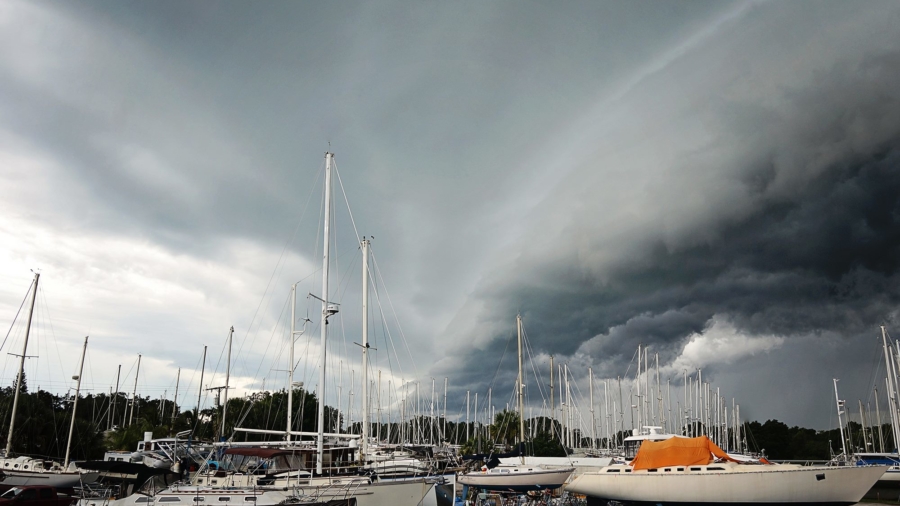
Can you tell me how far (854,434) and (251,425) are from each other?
105151mm

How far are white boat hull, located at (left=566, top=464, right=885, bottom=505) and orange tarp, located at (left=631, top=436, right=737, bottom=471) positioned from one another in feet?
1.61

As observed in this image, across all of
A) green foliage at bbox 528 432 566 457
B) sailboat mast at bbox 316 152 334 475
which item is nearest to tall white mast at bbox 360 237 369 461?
sailboat mast at bbox 316 152 334 475

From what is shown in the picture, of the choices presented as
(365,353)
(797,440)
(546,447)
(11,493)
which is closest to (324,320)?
(365,353)

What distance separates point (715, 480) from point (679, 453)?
186 cm

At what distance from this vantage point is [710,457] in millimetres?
23703

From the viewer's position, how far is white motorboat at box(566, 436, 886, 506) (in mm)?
21703

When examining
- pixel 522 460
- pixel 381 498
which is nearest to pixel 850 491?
pixel 522 460

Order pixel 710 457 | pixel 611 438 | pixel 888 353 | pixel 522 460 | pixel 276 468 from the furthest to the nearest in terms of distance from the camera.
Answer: pixel 611 438
pixel 888 353
pixel 522 460
pixel 276 468
pixel 710 457

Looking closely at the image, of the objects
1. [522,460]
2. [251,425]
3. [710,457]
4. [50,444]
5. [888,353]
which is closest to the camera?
[710,457]

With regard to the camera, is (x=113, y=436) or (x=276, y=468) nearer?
(x=276, y=468)

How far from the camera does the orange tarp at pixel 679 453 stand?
2373 cm

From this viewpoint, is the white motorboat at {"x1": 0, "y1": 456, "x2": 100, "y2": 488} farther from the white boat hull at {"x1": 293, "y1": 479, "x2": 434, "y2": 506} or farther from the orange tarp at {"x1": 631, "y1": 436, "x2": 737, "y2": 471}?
the orange tarp at {"x1": 631, "y1": 436, "x2": 737, "y2": 471}

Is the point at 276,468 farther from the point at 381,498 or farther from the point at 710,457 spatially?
the point at 710,457

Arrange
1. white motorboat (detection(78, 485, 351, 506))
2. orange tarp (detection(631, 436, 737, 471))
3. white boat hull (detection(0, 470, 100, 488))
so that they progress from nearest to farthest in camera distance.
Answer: white motorboat (detection(78, 485, 351, 506)), orange tarp (detection(631, 436, 737, 471)), white boat hull (detection(0, 470, 100, 488))
